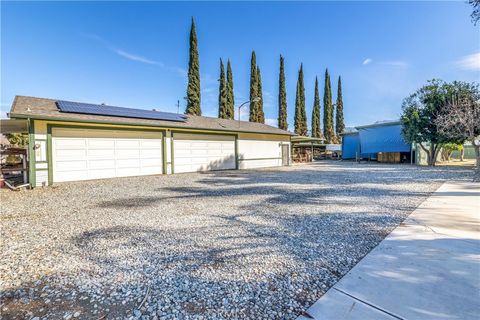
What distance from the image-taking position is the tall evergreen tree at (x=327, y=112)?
38.6 metres

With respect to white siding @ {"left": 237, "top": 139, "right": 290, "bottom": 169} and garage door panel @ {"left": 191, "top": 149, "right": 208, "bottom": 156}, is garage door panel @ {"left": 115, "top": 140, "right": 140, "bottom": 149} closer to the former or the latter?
garage door panel @ {"left": 191, "top": 149, "right": 208, "bottom": 156}

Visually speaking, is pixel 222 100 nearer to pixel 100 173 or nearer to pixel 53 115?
pixel 100 173

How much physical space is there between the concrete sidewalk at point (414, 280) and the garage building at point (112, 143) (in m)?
11.6

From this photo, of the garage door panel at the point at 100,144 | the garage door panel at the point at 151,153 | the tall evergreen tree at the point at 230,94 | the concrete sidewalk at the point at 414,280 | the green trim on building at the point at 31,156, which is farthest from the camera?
the tall evergreen tree at the point at 230,94

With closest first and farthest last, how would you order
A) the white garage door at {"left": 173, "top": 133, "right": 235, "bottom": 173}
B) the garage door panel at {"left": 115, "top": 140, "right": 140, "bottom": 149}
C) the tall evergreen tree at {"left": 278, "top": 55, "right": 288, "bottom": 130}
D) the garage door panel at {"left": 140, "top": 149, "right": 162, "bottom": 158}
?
the garage door panel at {"left": 115, "top": 140, "right": 140, "bottom": 149}, the garage door panel at {"left": 140, "top": 149, "right": 162, "bottom": 158}, the white garage door at {"left": 173, "top": 133, "right": 235, "bottom": 173}, the tall evergreen tree at {"left": 278, "top": 55, "right": 288, "bottom": 130}

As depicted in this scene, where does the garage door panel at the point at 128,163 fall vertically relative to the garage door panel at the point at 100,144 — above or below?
below

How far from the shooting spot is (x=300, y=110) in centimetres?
3550

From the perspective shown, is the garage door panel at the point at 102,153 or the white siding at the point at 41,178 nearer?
the white siding at the point at 41,178

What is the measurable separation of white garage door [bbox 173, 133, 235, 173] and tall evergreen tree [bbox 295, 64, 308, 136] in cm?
2133

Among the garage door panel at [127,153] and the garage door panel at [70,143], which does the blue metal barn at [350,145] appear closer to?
the garage door panel at [127,153]

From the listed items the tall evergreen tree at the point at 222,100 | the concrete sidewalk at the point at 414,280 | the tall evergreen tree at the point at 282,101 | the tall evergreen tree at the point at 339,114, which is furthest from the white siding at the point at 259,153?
the tall evergreen tree at the point at 339,114

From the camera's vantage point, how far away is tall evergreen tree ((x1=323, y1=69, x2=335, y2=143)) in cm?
3859

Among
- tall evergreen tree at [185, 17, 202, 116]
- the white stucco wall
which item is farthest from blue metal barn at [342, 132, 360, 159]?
tall evergreen tree at [185, 17, 202, 116]

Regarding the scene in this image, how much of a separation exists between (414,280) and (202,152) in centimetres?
1340
